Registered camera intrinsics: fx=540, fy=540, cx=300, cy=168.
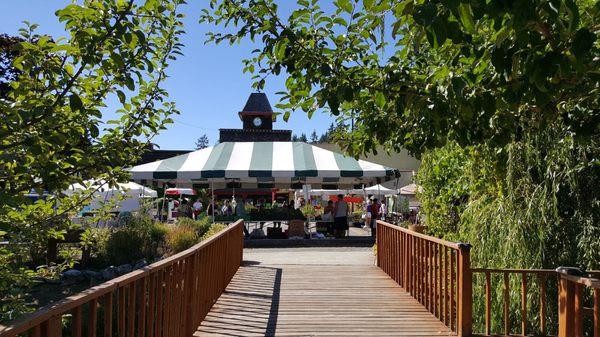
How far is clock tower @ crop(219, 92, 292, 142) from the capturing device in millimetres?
44312

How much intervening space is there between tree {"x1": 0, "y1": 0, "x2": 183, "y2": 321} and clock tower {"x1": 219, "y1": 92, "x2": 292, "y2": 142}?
130 ft

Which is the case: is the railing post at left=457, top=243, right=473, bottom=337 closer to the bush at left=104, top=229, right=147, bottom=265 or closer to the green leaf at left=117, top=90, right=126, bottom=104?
the green leaf at left=117, top=90, right=126, bottom=104

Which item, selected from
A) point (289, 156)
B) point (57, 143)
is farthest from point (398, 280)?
point (289, 156)

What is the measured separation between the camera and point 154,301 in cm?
384

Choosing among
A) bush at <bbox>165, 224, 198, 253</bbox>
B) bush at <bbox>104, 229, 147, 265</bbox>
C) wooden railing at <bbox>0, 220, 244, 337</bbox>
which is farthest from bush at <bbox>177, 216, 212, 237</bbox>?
wooden railing at <bbox>0, 220, 244, 337</bbox>

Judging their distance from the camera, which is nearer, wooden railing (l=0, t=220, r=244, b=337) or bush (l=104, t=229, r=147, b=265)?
wooden railing (l=0, t=220, r=244, b=337)

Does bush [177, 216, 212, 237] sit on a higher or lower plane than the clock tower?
lower

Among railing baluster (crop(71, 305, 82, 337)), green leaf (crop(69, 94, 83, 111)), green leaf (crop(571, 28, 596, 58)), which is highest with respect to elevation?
green leaf (crop(571, 28, 596, 58))

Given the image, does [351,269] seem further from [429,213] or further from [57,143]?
[57,143]

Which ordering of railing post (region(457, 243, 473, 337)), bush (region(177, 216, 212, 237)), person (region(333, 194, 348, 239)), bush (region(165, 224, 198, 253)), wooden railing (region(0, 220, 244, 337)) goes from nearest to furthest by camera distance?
wooden railing (region(0, 220, 244, 337)) → railing post (region(457, 243, 473, 337)) → bush (region(165, 224, 198, 253)) → bush (region(177, 216, 212, 237)) → person (region(333, 194, 348, 239))

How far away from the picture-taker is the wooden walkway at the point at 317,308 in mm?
5461

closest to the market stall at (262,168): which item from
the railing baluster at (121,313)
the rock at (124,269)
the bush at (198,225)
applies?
the bush at (198,225)

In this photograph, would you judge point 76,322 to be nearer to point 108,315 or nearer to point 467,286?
point 108,315

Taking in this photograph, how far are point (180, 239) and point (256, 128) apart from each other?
37.8 m
